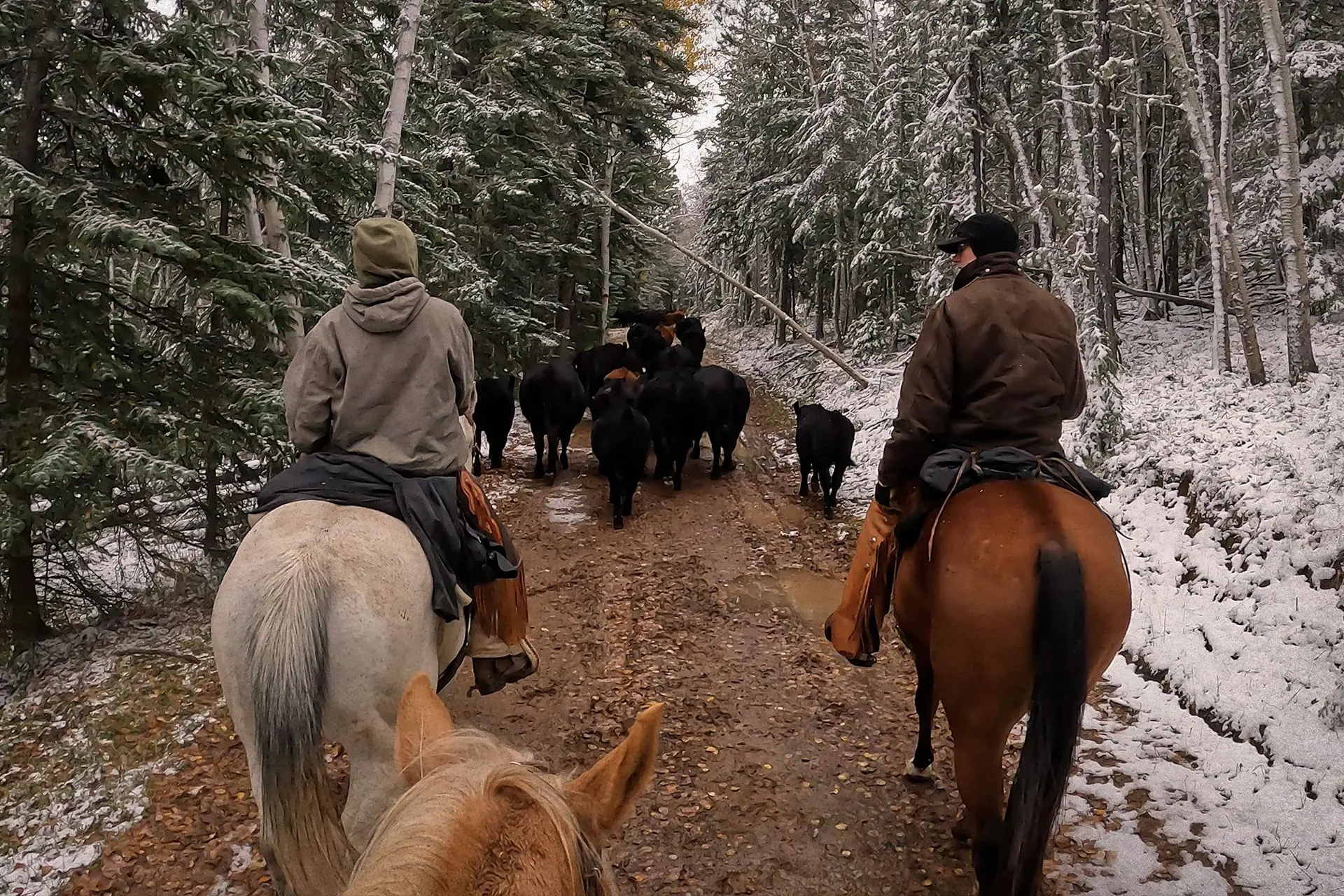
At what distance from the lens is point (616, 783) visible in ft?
4.52

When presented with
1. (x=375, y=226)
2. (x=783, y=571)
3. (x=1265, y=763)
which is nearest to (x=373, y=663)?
(x=375, y=226)

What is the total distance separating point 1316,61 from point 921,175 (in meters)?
6.50

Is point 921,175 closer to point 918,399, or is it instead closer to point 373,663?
point 918,399

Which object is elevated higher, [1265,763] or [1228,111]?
[1228,111]

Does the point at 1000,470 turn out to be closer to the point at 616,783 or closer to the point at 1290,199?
the point at 616,783

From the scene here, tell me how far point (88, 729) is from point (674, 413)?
7.45m

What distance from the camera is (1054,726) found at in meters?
2.89

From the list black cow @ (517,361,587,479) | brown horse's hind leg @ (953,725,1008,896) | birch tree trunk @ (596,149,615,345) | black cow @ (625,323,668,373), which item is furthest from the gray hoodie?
birch tree trunk @ (596,149,615,345)

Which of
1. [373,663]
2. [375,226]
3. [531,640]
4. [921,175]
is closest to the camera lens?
[373,663]

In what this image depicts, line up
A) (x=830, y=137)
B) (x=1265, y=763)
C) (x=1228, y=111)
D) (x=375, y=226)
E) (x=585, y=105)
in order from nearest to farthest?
1. (x=375, y=226)
2. (x=1265, y=763)
3. (x=1228, y=111)
4. (x=585, y=105)
5. (x=830, y=137)

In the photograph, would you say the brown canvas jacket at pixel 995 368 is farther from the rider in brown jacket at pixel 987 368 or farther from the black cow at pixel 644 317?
the black cow at pixel 644 317

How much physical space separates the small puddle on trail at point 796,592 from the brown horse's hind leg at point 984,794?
388 centimetres

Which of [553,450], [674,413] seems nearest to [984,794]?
[674,413]

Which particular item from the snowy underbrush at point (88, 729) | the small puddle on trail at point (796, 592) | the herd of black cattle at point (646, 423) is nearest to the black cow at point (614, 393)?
the herd of black cattle at point (646, 423)
